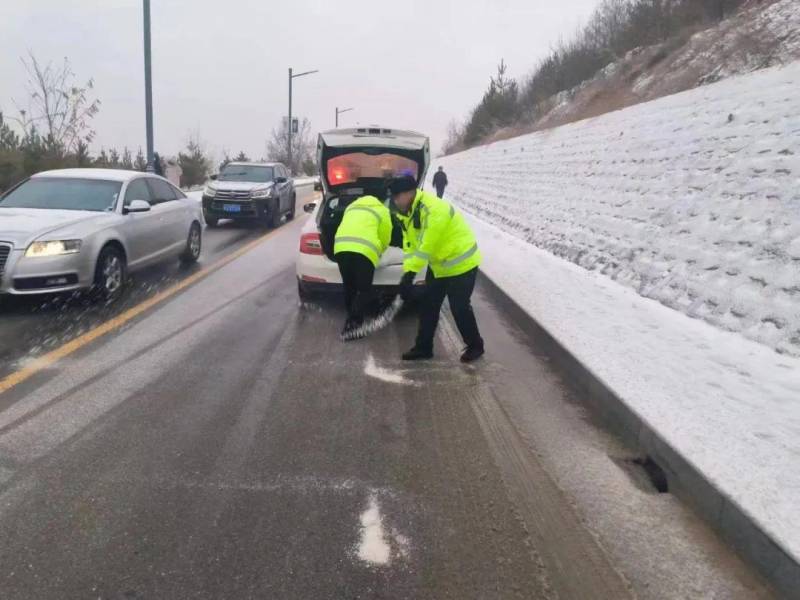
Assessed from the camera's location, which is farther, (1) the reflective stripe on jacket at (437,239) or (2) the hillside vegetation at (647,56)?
(2) the hillside vegetation at (647,56)

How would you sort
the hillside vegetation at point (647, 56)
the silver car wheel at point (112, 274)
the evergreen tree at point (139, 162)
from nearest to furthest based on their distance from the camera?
the silver car wheel at point (112, 274) < the hillside vegetation at point (647, 56) < the evergreen tree at point (139, 162)

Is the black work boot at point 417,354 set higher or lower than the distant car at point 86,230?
lower

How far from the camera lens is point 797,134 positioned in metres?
5.64

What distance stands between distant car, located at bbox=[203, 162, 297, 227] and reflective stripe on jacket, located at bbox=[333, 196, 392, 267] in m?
10.4

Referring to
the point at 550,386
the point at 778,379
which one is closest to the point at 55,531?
the point at 550,386

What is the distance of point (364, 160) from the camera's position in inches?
313

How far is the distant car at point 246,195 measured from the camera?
1526 centimetres

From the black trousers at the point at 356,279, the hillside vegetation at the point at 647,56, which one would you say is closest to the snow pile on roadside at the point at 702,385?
the black trousers at the point at 356,279

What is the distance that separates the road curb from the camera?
8.05ft

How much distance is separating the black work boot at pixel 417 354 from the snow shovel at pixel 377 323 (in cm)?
81

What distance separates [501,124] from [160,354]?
38.7 m

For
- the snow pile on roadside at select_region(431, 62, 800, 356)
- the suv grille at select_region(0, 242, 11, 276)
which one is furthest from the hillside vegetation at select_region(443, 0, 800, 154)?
the suv grille at select_region(0, 242, 11, 276)

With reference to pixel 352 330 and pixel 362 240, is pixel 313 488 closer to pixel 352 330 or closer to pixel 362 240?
pixel 362 240

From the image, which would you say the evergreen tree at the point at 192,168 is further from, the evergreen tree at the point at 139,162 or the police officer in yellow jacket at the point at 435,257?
the police officer in yellow jacket at the point at 435,257
